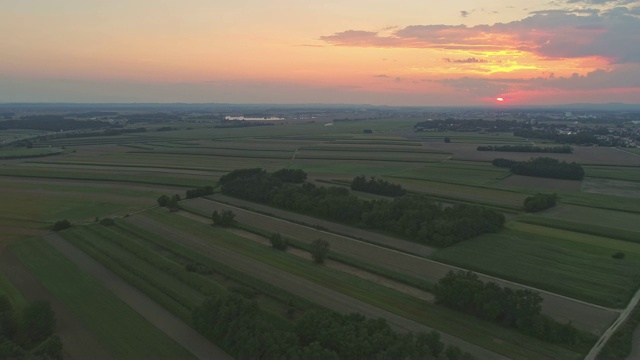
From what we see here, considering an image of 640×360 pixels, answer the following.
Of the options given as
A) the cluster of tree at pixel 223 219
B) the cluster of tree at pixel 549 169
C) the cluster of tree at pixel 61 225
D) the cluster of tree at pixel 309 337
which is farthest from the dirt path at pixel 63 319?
the cluster of tree at pixel 549 169

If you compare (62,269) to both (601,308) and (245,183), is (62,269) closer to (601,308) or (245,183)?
(245,183)

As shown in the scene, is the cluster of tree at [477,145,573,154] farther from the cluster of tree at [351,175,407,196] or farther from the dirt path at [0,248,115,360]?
the dirt path at [0,248,115,360]

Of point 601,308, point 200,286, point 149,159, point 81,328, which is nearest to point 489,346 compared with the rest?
point 601,308

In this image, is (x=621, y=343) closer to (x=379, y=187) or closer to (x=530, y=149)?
(x=379, y=187)

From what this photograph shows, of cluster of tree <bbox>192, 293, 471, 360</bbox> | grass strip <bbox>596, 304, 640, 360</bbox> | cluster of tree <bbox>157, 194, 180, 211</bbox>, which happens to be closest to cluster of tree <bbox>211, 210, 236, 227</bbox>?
cluster of tree <bbox>157, 194, 180, 211</bbox>

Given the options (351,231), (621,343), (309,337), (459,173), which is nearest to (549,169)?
(459,173)

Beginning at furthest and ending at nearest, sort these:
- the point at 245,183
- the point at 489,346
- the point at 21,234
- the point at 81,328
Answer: the point at 245,183 → the point at 21,234 → the point at 81,328 → the point at 489,346
